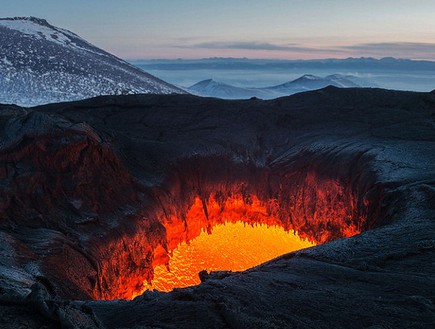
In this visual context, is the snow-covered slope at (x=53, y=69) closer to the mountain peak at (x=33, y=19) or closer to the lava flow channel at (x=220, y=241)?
the mountain peak at (x=33, y=19)

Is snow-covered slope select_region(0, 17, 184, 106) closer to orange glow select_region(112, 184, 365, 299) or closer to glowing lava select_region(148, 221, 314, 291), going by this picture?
orange glow select_region(112, 184, 365, 299)

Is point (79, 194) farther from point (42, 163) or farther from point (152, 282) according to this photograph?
point (152, 282)

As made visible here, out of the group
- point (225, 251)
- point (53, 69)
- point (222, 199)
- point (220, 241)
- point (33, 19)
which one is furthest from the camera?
point (33, 19)

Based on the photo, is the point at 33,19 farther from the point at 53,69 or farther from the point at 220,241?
the point at 220,241

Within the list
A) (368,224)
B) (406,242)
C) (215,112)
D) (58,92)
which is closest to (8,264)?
(406,242)

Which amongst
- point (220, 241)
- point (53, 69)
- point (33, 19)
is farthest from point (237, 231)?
point (33, 19)

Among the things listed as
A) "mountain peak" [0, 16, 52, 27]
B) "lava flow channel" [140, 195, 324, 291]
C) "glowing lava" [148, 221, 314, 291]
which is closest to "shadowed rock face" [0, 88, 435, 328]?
"lava flow channel" [140, 195, 324, 291]

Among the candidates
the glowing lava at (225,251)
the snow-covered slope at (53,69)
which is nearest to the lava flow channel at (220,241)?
the glowing lava at (225,251)
